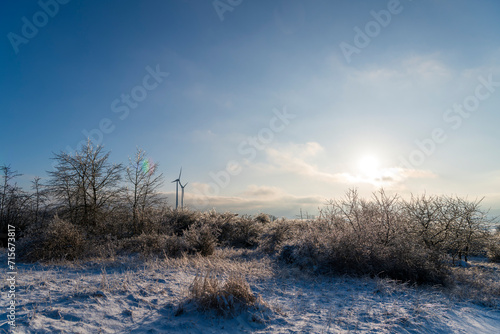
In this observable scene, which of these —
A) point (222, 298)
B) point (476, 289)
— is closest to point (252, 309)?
point (222, 298)

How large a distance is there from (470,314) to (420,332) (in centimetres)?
207

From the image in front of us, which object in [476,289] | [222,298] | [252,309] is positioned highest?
[222,298]

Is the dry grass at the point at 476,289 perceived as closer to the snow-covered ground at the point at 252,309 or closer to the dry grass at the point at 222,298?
the snow-covered ground at the point at 252,309

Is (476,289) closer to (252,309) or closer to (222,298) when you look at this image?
(252,309)

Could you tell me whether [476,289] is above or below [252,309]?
below

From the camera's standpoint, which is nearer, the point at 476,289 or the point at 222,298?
the point at 222,298

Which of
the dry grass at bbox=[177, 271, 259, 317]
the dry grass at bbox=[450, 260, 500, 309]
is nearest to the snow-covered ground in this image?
the dry grass at bbox=[177, 271, 259, 317]

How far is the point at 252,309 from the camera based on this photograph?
5.08m

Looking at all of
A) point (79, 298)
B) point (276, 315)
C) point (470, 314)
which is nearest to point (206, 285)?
point (276, 315)

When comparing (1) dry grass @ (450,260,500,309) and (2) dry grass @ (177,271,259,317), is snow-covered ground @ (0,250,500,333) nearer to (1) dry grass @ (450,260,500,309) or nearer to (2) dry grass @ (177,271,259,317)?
(2) dry grass @ (177,271,259,317)

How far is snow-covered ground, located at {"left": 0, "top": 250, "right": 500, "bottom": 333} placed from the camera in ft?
14.4

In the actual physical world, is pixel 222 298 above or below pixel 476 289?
above

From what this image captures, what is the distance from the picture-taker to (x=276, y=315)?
507 cm

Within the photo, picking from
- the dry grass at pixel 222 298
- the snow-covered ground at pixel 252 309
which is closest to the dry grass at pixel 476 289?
the snow-covered ground at pixel 252 309
